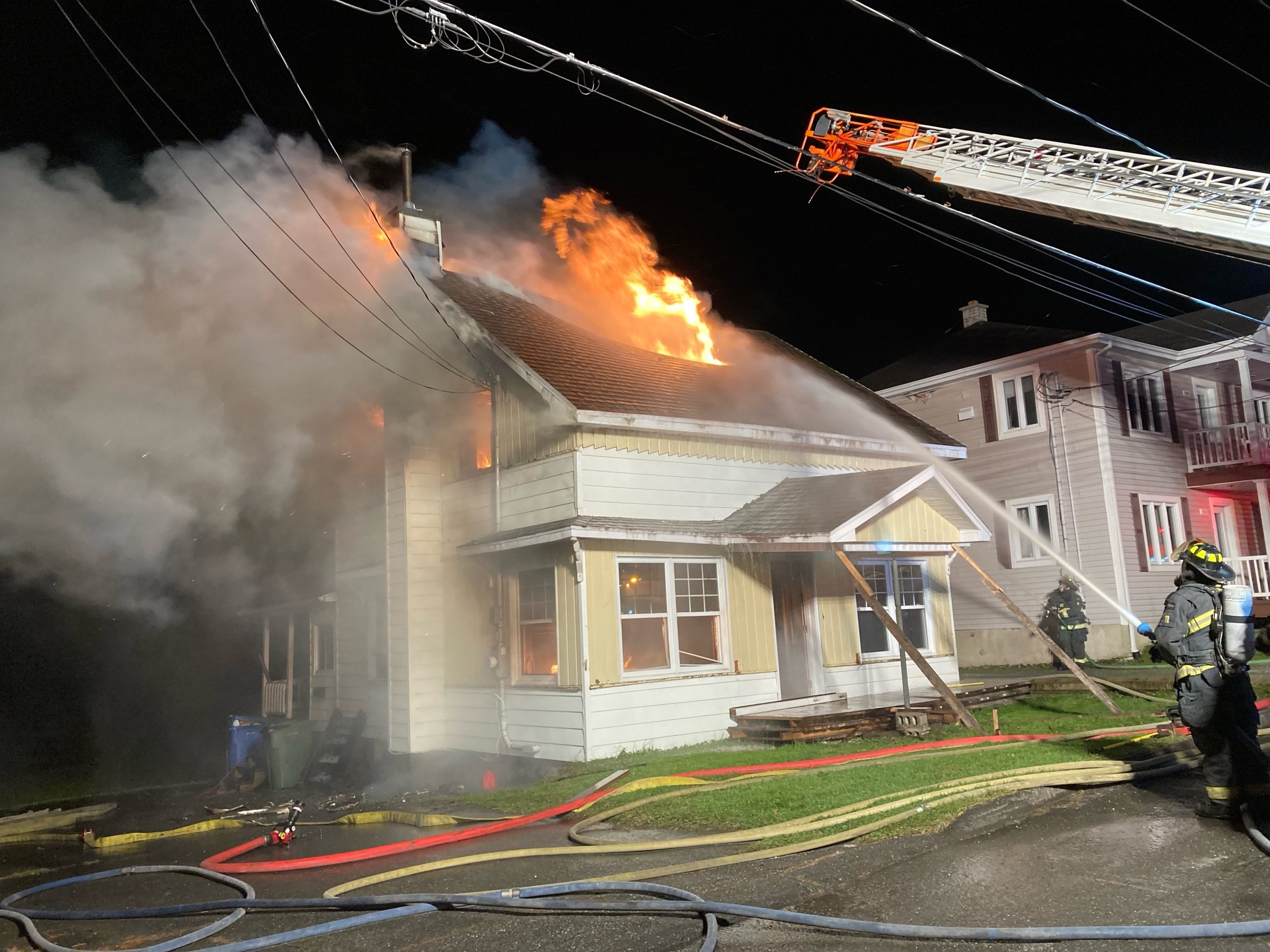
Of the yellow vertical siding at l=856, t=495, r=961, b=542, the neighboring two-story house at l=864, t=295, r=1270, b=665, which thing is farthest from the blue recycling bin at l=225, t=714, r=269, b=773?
the neighboring two-story house at l=864, t=295, r=1270, b=665

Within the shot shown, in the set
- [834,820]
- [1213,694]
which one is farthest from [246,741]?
[1213,694]

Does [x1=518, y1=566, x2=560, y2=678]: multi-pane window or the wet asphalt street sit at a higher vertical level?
[x1=518, y1=566, x2=560, y2=678]: multi-pane window

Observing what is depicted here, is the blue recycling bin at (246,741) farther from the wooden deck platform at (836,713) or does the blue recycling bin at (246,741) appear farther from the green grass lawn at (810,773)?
the wooden deck platform at (836,713)

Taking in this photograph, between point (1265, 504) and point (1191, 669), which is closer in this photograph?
point (1191, 669)

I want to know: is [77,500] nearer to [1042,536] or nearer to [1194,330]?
[1042,536]

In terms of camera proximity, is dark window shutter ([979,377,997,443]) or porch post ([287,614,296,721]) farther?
dark window shutter ([979,377,997,443])

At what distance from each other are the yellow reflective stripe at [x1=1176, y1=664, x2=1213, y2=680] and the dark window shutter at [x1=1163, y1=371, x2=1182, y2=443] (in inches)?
719

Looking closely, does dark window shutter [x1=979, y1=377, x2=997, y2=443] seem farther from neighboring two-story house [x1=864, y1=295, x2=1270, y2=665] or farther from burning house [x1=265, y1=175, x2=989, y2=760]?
burning house [x1=265, y1=175, x2=989, y2=760]

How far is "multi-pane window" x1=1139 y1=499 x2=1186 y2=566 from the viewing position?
68.8ft

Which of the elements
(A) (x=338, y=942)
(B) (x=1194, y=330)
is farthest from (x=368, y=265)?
(B) (x=1194, y=330)

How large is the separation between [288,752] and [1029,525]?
58.1ft

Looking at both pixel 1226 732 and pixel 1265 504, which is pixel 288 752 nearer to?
pixel 1226 732

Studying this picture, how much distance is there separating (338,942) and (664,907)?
1953 mm

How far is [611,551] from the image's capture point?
11836 mm
